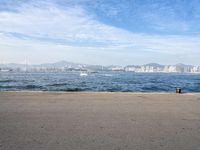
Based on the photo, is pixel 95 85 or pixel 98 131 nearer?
pixel 98 131

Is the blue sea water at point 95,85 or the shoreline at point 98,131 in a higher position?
the shoreline at point 98,131

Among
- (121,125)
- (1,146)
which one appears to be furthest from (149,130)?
(1,146)

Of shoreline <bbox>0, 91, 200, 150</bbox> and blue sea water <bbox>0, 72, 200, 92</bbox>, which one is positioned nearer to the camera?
shoreline <bbox>0, 91, 200, 150</bbox>

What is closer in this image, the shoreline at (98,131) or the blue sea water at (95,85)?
the shoreline at (98,131)

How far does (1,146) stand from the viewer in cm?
431

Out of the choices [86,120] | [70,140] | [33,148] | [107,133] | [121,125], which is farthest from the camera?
[86,120]

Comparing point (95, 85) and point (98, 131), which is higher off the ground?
point (98, 131)

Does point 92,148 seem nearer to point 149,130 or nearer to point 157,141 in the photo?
point 157,141

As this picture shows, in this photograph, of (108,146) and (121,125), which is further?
(121,125)

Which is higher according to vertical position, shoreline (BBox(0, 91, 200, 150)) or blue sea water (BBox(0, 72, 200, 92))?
shoreline (BBox(0, 91, 200, 150))

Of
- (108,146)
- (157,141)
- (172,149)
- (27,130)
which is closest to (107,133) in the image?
(108,146)

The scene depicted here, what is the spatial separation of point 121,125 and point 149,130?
0.86 metres

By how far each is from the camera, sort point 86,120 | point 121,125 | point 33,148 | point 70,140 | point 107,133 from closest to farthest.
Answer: point 33,148, point 70,140, point 107,133, point 121,125, point 86,120

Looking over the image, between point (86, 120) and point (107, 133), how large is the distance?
→ 1.51m
